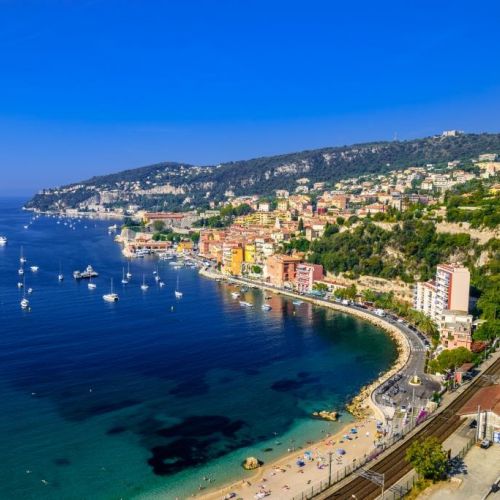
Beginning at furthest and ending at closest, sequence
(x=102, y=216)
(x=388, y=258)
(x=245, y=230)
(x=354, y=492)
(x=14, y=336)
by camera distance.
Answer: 1. (x=102, y=216)
2. (x=245, y=230)
3. (x=388, y=258)
4. (x=14, y=336)
5. (x=354, y=492)

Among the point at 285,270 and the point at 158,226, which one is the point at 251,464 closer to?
the point at 285,270

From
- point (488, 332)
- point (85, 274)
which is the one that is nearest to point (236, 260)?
point (85, 274)

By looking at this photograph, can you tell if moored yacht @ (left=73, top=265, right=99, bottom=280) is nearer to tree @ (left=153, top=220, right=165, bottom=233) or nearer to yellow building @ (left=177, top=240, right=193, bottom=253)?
yellow building @ (left=177, top=240, right=193, bottom=253)

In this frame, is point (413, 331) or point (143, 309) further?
point (143, 309)

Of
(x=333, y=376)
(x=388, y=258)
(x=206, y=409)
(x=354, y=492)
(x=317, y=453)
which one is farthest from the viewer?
(x=388, y=258)

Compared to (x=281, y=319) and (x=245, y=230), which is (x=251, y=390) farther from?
(x=245, y=230)

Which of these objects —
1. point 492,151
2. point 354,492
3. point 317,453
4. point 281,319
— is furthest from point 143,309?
point 492,151

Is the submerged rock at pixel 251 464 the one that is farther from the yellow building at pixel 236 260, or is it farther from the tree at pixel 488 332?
the yellow building at pixel 236 260

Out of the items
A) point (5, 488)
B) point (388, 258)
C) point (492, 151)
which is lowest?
point (5, 488)

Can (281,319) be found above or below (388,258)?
below
